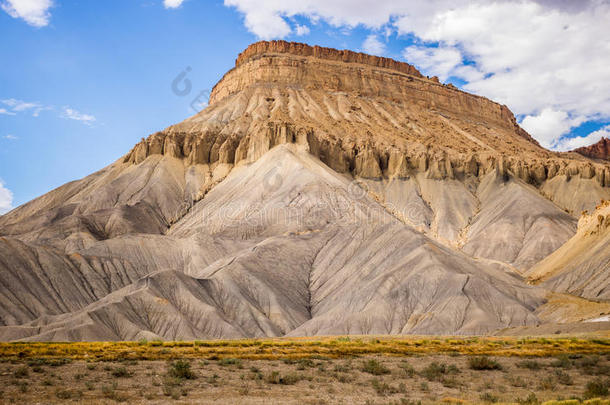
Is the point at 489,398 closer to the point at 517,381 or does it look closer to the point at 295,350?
the point at 517,381

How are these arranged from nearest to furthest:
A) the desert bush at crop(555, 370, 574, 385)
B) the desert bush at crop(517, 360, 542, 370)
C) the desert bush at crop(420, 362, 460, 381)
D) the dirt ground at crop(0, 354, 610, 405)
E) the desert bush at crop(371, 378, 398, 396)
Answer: the dirt ground at crop(0, 354, 610, 405) < the desert bush at crop(371, 378, 398, 396) < the desert bush at crop(555, 370, 574, 385) < the desert bush at crop(420, 362, 460, 381) < the desert bush at crop(517, 360, 542, 370)

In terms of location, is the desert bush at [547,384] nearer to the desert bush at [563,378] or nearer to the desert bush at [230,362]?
the desert bush at [563,378]

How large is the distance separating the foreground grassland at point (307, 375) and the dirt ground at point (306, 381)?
0.13 ft

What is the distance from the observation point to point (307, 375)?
2427cm

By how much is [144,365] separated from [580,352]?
21750 millimetres

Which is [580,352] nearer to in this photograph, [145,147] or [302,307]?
[302,307]

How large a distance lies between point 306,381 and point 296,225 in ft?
259

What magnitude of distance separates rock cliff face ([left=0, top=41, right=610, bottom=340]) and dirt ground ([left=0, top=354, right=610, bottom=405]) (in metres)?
35.1

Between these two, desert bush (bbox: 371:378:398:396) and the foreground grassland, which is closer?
the foreground grassland

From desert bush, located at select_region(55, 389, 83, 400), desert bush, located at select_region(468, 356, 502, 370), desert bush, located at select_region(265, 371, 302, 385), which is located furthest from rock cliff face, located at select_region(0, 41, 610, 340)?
desert bush, located at select_region(55, 389, 83, 400)

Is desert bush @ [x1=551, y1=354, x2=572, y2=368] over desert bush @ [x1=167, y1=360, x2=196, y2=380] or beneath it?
beneath

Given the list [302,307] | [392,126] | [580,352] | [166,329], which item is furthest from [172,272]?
[392,126]

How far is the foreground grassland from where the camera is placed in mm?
19906

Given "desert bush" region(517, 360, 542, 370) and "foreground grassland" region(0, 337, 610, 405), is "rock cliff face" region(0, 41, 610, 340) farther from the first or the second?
"desert bush" region(517, 360, 542, 370)
